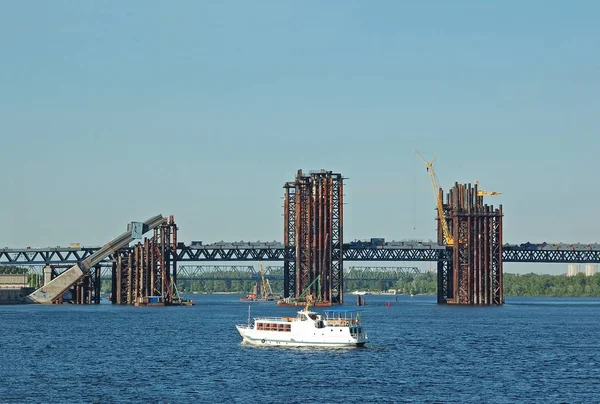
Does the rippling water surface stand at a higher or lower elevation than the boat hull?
lower

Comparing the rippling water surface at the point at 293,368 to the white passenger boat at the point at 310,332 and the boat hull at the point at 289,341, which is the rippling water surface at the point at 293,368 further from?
the white passenger boat at the point at 310,332

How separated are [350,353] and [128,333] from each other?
47281 millimetres

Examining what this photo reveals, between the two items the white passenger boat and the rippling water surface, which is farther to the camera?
the white passenger boat

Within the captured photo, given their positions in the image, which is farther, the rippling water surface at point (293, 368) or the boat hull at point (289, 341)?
the boat hull at point (289, 341)

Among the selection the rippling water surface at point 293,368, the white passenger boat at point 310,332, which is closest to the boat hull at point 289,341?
the white passenger boat at point 310,332

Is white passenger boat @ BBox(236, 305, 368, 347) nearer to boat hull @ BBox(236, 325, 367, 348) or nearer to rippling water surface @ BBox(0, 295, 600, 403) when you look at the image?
boat hull @ BBox(236, 325, 367, 348)

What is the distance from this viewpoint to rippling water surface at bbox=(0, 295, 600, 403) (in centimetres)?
9669

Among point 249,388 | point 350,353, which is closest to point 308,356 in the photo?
point 350,353

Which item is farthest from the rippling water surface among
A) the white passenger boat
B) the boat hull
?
the white passenger boat

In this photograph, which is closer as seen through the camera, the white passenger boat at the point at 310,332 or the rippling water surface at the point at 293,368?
the rippling water surface at the point at 293,368

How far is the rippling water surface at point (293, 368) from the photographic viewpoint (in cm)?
9669

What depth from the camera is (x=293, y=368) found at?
11500 cm

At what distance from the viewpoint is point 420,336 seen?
Result: 161500mm

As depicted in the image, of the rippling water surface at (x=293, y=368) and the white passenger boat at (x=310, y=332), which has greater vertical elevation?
the white passenger boat at (x=310, y=332)
